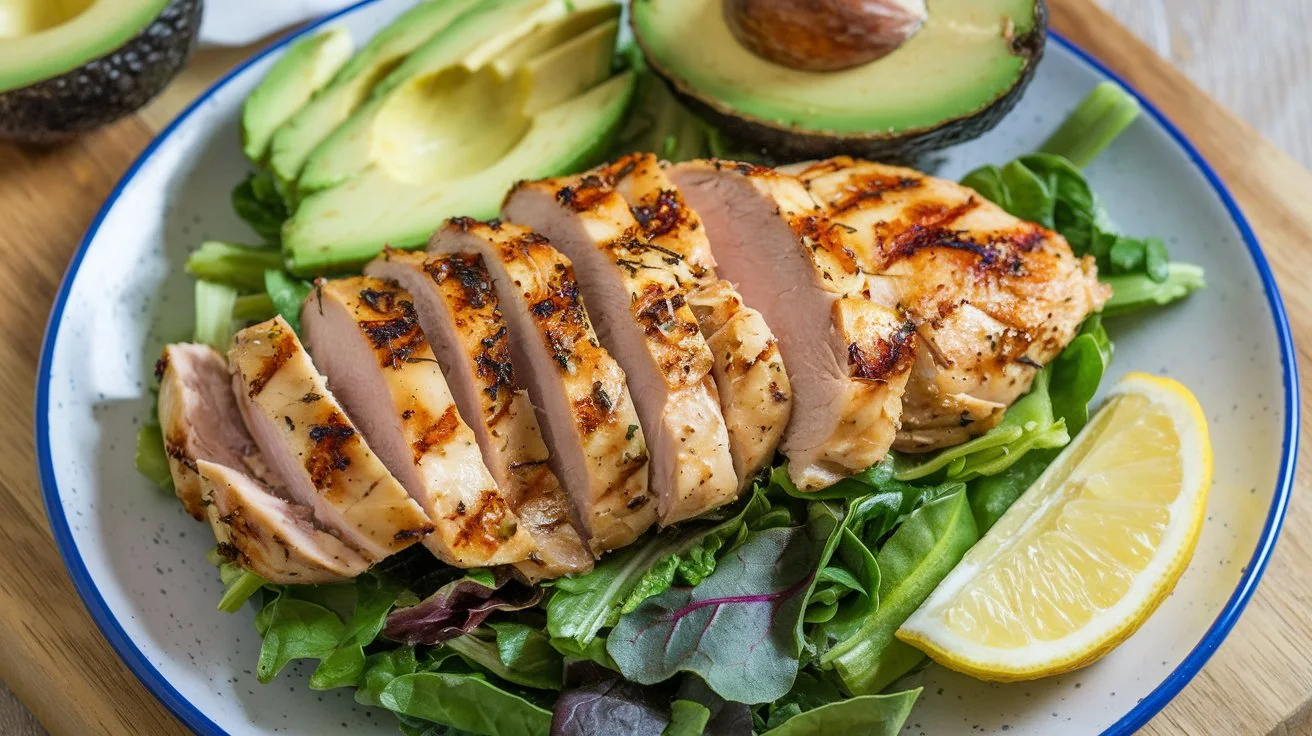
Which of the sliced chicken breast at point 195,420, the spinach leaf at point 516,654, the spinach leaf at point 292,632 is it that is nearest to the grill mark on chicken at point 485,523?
the spinach leaf at point 516,654

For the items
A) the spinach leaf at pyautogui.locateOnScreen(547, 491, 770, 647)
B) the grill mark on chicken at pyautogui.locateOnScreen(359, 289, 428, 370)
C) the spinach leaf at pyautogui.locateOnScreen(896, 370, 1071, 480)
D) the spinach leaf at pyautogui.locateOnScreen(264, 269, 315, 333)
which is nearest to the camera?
the grill mark on chicken at pyautogui.locateOnScreen(359, 289, 428, 370)

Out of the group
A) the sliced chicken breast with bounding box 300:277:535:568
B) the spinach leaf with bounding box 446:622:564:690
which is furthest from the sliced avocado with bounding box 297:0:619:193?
the spinach leaf with bounding box 446:622:564:690

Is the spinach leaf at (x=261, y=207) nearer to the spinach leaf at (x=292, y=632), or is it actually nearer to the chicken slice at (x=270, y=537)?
→ the chicken slice at (x=270, y=537)

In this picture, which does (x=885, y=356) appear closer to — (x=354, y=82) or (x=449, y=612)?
(x=449, y=612)

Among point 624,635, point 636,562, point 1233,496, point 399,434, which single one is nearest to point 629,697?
point 624,635

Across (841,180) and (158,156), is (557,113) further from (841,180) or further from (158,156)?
(158,156)

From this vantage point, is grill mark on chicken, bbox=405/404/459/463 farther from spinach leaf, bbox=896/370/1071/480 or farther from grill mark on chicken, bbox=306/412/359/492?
spinach leaf, bbox=896/370/1071/480
